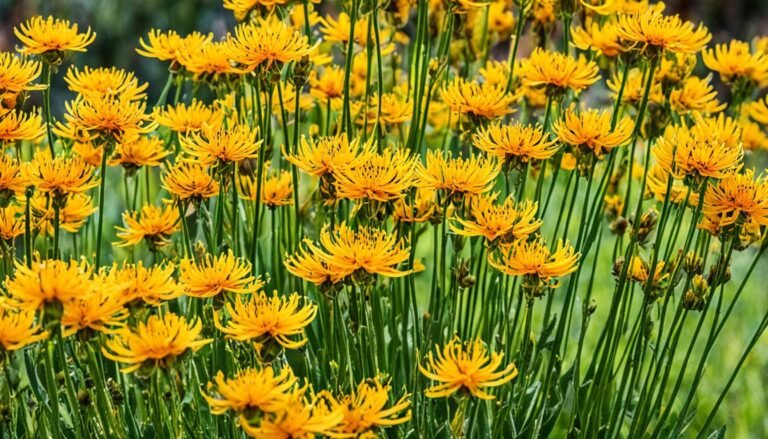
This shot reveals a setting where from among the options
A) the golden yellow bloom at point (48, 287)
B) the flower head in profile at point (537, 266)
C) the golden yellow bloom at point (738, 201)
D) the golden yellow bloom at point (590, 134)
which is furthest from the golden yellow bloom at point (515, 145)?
the golden yellow bloom at point (48, 287)

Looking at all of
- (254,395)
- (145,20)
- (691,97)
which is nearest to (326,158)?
(254,395)

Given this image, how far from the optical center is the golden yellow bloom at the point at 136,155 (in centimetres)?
179

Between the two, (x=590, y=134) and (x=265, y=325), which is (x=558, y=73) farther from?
(x=265, y=325)

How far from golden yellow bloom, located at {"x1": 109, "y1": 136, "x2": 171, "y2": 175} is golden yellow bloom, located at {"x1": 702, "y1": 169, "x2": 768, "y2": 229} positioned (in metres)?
0.91

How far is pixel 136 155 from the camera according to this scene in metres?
1.80

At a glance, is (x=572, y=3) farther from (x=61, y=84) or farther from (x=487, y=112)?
(x=61, y=84)

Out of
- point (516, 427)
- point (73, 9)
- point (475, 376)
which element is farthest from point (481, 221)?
point (73, 9)

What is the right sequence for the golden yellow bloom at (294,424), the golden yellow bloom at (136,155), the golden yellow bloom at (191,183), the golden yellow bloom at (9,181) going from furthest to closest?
the golden yellow bloom at (136,155), the golden yellow bloom at (191,183), the golden yellow bloom at (9,181), the golden yellow bloom at (294,424)

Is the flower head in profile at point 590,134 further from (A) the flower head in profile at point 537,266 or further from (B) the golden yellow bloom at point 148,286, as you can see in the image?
(B) the golden yellow bloom at point 148,286

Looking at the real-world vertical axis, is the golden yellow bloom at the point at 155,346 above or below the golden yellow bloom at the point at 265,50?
below

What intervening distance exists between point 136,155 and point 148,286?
570 millimetres

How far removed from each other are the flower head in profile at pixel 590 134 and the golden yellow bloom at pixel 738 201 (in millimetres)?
162

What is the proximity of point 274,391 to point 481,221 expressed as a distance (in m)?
0.47

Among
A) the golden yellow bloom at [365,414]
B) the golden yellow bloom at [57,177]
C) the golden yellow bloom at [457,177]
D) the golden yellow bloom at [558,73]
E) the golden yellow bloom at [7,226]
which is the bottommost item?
the golden yellow bloom at [365,414]
